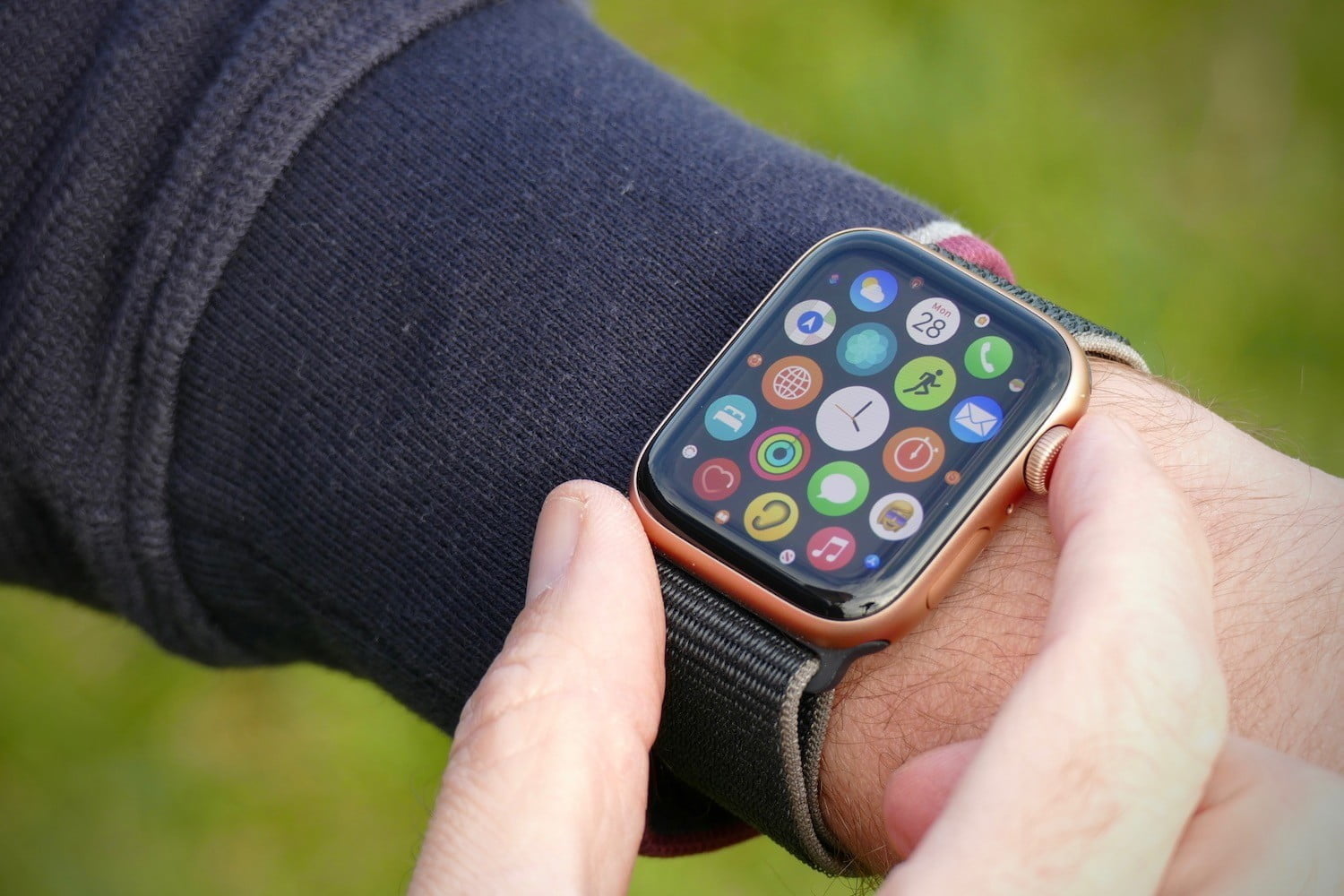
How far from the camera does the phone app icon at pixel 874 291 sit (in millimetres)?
1062

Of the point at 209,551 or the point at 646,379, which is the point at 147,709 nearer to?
the point at 209,551

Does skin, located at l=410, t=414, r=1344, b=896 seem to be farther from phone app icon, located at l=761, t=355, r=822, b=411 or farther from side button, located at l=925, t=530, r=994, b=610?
phone app icon, located at l=761, t=355, r=822, b=411

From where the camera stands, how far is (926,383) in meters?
1.02

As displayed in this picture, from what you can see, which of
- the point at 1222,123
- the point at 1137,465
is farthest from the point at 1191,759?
the point at 1222,123

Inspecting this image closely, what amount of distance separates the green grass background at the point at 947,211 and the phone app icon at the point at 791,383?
1.08 metres

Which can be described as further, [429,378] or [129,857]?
[129,857]

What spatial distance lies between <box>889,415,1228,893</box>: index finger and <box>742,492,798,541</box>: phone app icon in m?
0.27

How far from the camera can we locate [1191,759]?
2.43 ft

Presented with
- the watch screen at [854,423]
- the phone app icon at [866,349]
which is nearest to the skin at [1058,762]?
the watch screen at [854,423]

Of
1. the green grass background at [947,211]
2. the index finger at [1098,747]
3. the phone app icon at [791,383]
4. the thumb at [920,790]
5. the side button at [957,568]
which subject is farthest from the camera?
the green grass background at [947,211]

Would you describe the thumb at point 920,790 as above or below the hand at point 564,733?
above

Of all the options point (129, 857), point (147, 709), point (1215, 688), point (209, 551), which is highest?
point (1215, 688)

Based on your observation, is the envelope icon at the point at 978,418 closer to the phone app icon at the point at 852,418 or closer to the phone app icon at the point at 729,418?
the phone app icon at the point at 852,418

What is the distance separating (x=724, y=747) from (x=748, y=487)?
227 mm
